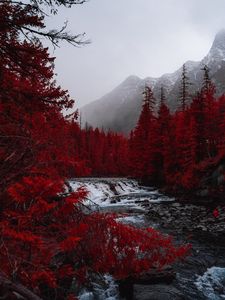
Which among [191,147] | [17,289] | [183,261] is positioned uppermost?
[191,147]

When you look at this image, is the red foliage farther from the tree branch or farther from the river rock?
the tree branch

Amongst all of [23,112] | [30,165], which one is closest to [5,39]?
[23,112]

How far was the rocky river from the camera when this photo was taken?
886 cm

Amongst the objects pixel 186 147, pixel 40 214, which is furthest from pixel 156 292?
pixel 186 147

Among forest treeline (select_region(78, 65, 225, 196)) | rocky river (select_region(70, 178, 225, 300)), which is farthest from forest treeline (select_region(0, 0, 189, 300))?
forest treeline (select_region(78, 65, 225, 196))

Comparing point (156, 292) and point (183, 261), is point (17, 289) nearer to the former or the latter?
point (156, 292)

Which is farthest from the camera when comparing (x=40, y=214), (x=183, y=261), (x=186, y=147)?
(x=186, y=147)

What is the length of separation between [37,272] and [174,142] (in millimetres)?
35970

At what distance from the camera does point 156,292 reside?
8812mm

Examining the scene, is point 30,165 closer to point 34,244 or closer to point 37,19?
point 34,244

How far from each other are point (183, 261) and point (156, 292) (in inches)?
146

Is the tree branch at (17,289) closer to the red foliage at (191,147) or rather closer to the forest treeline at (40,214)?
the forest treeline at (40,214)

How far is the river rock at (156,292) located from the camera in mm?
8570

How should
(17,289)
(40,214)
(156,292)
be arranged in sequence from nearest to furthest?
(17,289), (40,214), (156,292)
